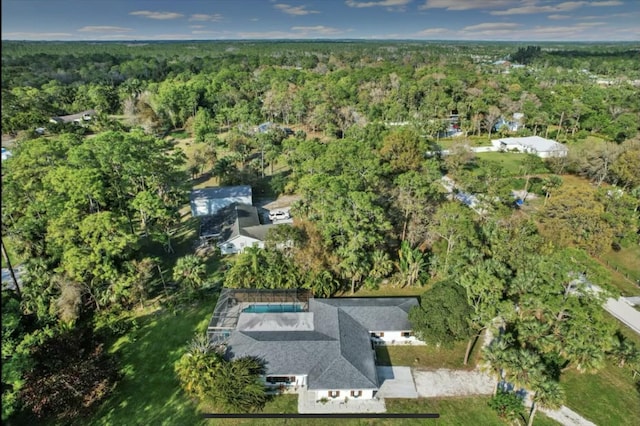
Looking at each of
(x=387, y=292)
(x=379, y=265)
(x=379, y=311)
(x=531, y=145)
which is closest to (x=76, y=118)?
(x=379, y=265)

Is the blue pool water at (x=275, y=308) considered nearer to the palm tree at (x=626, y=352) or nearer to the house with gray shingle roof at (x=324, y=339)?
the house with gray shingle roof at (x=324, y=339)

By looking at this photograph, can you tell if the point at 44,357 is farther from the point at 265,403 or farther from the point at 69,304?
the point at 265,403

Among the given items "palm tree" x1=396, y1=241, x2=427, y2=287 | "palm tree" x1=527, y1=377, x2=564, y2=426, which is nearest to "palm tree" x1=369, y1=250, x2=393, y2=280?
"palm tree" x1=396, y1=241, x2=427, y2=287

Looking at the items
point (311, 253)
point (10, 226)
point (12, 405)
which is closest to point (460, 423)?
point (311, 253)

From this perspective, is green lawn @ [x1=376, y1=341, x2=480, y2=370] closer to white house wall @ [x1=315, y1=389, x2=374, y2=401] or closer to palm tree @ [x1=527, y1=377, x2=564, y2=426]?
white house wall @ [x1=315, y1=389, x2=374, y2=401]

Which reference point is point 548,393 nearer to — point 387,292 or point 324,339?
point 324,339

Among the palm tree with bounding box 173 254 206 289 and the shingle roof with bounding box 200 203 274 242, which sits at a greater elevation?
the shingle roof with bounding box 200 203 274 242
